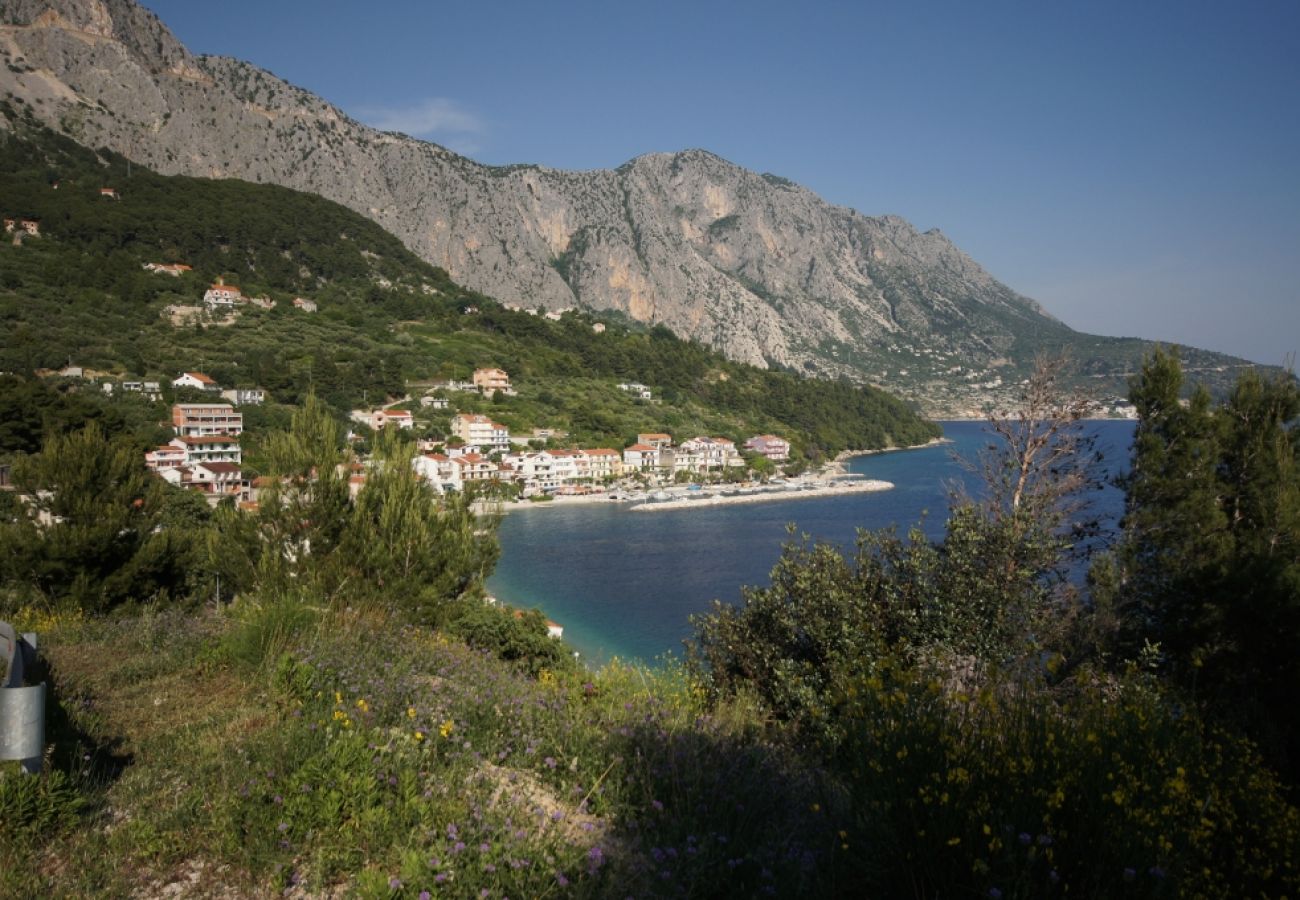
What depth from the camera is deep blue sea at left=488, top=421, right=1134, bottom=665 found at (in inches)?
1016

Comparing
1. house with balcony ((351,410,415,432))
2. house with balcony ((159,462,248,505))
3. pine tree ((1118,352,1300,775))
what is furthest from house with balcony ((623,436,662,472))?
pine tree ((1118,352,1300,775))

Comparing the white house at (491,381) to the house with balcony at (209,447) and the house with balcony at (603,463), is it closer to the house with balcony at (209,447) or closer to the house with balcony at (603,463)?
the house with balcony at (603,463)

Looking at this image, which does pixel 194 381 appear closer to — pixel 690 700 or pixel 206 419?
pixel 206 419

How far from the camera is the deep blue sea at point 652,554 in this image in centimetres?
2580

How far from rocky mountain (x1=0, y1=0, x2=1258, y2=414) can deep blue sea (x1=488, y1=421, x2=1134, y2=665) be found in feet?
223

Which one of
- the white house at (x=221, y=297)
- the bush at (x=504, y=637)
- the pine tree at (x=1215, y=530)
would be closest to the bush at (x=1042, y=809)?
the pine tree at (x=1215, y=530)

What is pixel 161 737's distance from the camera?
3.29m

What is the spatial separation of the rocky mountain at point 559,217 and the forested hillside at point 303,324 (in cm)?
1103

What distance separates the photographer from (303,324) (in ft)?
219

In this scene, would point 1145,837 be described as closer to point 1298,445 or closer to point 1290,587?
point 1290,587

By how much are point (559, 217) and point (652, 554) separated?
124644 mm

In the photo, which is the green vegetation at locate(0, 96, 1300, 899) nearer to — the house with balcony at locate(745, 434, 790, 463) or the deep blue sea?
the deep blue sea

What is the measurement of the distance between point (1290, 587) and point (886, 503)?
45183 millimetres

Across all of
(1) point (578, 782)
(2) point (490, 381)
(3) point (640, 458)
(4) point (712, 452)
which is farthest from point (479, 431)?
(1) point (578, 782)
